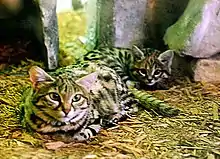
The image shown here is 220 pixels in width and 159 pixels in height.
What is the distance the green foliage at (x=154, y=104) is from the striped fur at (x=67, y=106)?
234 mm

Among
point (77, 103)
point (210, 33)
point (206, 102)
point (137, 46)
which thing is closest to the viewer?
point (77, 103)

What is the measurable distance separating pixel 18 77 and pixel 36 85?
849 millimetres

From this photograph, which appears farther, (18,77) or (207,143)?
(18,77)

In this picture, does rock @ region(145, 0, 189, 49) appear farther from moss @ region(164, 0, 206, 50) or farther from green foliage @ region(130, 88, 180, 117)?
green foliage @ region(130, 88, 180, 117)

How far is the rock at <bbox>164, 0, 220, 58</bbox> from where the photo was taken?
3.03 m

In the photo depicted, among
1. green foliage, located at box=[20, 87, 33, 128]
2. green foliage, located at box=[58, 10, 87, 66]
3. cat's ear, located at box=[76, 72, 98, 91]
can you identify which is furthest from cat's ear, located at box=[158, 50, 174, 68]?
green foliage, located at box=[20, 87, 33, 128]

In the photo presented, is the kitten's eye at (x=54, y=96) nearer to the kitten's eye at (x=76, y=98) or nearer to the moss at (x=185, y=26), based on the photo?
the kitten's eye at (x=76, y=98)

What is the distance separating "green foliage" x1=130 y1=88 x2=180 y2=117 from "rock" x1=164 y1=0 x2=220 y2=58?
0.43 metres

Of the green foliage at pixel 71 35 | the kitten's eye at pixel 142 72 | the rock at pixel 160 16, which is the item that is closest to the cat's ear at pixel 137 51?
the kitten's eye at pixel 142 72

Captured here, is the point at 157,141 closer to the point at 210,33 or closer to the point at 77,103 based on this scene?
the point at 77,103

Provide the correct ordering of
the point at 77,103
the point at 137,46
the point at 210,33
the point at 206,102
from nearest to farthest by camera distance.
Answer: the point at 77,103, the point at 206,102, the point at 210,33, the point at 137,46

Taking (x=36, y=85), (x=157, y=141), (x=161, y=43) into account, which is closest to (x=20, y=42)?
(x=161, y=43)

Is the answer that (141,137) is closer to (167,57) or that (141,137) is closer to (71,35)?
(167,57)

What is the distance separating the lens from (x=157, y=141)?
7.98ft
